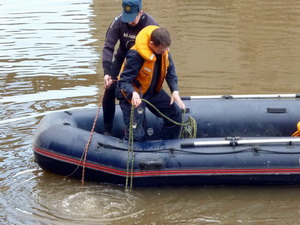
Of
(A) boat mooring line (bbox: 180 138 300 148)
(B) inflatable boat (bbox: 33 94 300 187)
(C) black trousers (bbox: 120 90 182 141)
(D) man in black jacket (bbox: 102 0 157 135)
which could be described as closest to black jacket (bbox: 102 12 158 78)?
(D) man in black jacket (bbox: 102 0 157 135)

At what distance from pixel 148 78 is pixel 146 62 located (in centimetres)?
17

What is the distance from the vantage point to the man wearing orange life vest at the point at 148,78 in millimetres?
5613

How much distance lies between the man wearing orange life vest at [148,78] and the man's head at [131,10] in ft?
0.57

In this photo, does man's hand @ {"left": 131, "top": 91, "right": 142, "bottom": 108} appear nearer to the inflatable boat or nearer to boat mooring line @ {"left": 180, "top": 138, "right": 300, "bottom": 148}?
the inflatable boat

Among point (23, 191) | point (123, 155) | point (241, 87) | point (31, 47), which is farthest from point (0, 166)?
Answer: point (31, 47)

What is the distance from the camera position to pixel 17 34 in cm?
1234

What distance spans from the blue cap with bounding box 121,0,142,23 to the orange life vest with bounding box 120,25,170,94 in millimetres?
177

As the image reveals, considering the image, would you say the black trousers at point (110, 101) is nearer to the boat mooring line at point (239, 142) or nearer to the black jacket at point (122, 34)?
the black jacket at point (122, 34)

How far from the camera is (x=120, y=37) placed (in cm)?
610

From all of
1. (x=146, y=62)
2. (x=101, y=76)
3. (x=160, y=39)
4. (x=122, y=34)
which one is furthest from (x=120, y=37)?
(x=101, y=76)

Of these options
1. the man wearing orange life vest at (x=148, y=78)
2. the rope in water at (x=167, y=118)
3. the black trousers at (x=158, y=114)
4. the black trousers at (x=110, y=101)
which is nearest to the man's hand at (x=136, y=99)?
the man wearing orange life vest at (x=148, y=78)

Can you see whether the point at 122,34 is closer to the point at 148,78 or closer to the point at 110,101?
the point at 148,78

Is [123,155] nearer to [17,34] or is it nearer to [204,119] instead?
[204,119]

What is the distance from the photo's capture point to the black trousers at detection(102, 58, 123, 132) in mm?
6176
